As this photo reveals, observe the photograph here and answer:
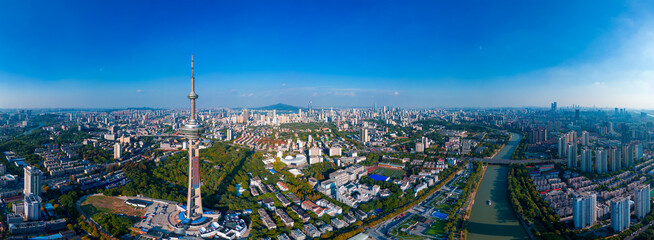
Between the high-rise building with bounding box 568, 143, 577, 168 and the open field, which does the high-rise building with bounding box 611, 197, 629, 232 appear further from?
the open field

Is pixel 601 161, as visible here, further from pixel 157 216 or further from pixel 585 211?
pixel 157 216

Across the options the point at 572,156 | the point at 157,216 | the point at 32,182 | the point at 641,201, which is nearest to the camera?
the point at 641,201

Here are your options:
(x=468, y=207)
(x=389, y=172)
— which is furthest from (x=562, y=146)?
(x=468, y=207)

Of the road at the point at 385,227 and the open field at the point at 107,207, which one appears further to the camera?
the open field at the point at 107,207

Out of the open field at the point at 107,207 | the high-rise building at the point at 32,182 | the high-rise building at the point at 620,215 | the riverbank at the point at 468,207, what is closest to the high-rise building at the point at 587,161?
the riverbank at the point at 468,207

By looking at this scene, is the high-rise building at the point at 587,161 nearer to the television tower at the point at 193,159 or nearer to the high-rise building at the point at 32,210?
the television tower at the point at 193,159

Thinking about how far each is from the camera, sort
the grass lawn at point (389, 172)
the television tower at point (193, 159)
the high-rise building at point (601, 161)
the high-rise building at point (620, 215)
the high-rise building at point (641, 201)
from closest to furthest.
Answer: the high-rise building at point (620, 215), the high-rise building at point (641, 201), the television tower at point (193, 159), the high-rise building at point (601, 161), the grass lawn at point (389, 172)

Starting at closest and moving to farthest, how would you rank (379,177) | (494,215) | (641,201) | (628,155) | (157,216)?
(641,201) < (157,216) < (494,215) < (628,155) < (379,177)
